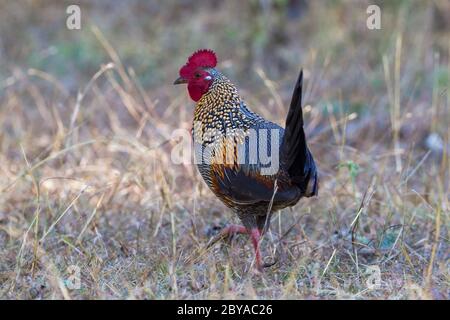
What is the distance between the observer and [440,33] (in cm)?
785

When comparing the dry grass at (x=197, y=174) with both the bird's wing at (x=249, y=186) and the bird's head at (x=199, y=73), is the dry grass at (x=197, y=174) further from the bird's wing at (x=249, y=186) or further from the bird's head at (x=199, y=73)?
the bird's head at (x=199, y=73)

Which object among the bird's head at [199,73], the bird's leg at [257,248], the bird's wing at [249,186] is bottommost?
the bird's leg at [257,248]

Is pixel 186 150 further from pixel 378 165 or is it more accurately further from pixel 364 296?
pixel 364 296

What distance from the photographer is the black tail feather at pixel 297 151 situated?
3.21 m

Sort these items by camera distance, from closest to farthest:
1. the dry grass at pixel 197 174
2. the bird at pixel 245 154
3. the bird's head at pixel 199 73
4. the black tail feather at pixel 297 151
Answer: the black tail feather at pixel 297 151 < the bird at pixel 245 154 < the dry grass at pixel 197 174 < the bird's head at pixel 199 73

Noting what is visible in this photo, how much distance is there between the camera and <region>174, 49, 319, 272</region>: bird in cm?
356

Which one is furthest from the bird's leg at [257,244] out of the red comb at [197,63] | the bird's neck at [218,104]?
the red comb at [197,63]

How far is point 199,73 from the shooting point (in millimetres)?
4023

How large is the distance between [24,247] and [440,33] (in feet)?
18.3

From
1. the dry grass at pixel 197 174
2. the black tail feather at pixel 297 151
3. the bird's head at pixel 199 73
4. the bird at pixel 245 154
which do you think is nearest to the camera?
the black tail feather at pixel 297 151

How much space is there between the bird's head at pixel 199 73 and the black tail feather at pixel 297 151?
0.75m

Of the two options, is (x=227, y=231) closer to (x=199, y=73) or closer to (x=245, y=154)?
(x=245, y=154)

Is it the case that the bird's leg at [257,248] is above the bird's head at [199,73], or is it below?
below

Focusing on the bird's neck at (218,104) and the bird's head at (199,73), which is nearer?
the bird's neck at (218,104)
